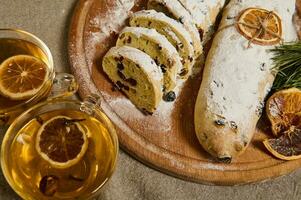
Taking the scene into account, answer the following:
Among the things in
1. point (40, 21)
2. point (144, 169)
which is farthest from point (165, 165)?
point (40, 21)

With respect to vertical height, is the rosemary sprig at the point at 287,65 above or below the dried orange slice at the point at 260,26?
below

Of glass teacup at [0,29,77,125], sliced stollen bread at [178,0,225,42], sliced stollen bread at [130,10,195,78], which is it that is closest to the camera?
glass teacup at [0,29,77,125]

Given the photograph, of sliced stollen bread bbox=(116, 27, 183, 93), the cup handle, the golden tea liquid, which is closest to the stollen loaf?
sliced stollen bread bbox=(116, 27, 183, 93)

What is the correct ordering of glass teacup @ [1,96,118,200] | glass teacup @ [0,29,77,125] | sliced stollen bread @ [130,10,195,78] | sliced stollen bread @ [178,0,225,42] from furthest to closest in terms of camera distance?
sliced stollen bread @ [178,0,225,42]
sliced stollen bread @ [130,10,195,78]
glass teacup @ [0,29,77,125]
glass teacup @ [1,96,118,200]

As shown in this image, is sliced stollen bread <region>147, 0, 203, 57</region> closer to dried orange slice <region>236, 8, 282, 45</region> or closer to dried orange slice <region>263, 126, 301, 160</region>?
dried orange slice <region>236, 8, 282, 45</region>

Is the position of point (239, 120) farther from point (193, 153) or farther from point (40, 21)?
point (40, 21)

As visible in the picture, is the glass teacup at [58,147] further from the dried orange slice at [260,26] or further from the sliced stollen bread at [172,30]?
the dried orange slice at [260,26]

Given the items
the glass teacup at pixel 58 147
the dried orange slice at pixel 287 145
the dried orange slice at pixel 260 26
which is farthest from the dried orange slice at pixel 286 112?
the glass teacup at pixel 58 147
